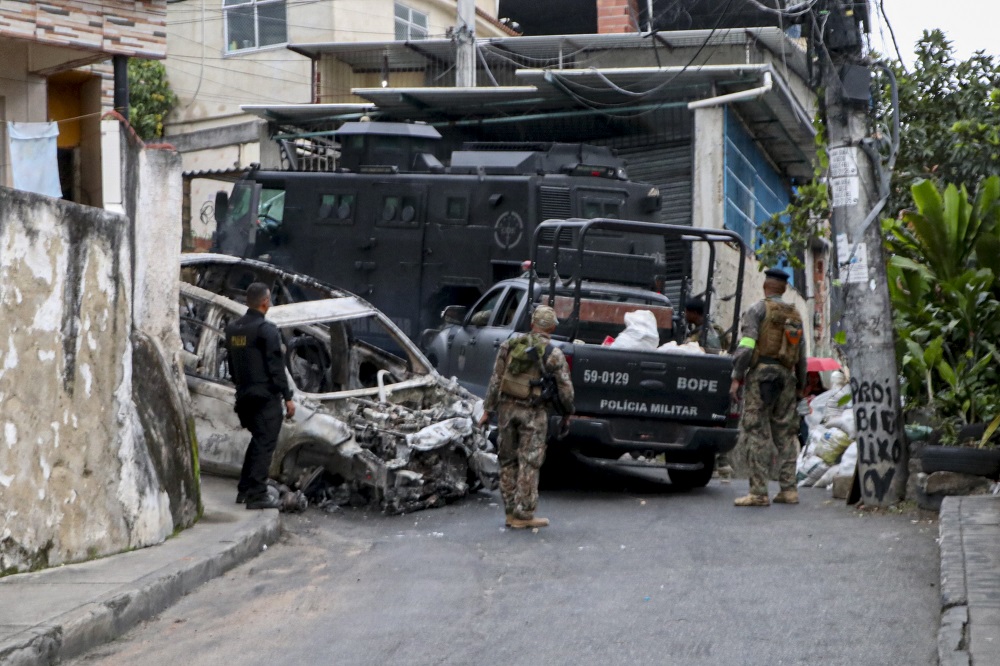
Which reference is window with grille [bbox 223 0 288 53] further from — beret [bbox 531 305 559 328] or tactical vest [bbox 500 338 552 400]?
tactical vest [bbox 500 338 552 400]

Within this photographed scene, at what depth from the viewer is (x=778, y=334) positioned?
32.7ft

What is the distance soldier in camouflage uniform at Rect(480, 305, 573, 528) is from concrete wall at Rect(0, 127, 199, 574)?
86.0 inches

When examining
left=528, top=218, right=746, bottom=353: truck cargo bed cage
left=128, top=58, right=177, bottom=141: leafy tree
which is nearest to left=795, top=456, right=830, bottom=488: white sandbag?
left=528, top=218, right=746, bottom=353: truck cargo bed cage

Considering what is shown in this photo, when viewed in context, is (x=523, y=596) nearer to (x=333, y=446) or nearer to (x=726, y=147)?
(x=333, y=446)

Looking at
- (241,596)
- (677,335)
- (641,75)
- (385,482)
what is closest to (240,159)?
(641,75)

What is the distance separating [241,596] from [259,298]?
115 inches

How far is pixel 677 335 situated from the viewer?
1188 cm

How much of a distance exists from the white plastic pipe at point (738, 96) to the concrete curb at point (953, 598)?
11.7 meters

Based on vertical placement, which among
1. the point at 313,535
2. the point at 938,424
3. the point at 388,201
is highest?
the point at 388,201

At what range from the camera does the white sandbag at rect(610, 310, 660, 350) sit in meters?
10.6

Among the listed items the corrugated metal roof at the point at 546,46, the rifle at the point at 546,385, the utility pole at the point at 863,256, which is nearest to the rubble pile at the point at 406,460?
the rifle at the point at 546,385

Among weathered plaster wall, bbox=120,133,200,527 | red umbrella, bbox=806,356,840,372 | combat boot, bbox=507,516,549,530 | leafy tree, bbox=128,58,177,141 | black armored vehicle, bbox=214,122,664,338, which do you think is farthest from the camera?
leafy tree, bbox=128,58,177,141

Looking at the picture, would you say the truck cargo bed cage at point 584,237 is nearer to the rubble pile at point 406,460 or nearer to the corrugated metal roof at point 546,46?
the rubble pile at point 406,460

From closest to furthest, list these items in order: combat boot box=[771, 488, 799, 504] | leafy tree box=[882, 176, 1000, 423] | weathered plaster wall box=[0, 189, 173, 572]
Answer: weathered plaster wall box=[0, 189, 173, 572], leafy tree box=[882, 176, 1000, 423], combat boot box=[771, 488, 799, 504]
